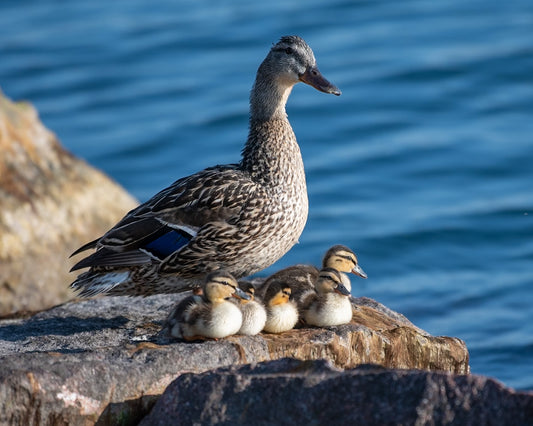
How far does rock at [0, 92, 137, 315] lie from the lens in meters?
9.37

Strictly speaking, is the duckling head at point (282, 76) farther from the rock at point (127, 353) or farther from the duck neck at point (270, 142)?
the rock at point (127, 353)

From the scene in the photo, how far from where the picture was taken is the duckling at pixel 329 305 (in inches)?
244

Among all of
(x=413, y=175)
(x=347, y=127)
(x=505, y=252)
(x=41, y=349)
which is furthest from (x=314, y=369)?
(x=347, y=127)

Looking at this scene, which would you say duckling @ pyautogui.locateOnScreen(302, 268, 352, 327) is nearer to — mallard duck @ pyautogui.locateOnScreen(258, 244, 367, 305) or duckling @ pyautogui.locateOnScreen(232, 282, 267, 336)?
mallard duck @ pyautogui.locateOnScreen(258, 244, 367, 305)

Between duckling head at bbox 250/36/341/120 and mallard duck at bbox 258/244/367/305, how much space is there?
115 cm

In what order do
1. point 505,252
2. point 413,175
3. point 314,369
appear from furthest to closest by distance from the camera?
1. point 413,175
2. point 505,252
3. point 314,369

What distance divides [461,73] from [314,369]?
12.5 m

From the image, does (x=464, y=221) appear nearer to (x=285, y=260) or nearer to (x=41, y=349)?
(x=285, y=260)

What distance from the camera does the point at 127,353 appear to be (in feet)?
18.3

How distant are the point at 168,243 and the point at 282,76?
1.49m

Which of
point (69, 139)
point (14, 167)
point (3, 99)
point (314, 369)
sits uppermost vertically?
point (69, 139)

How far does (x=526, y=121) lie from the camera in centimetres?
1517

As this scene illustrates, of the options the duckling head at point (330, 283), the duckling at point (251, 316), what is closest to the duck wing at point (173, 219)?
the duckling head at point (330, 283)

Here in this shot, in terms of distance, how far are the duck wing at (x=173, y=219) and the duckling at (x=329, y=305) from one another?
834mm
